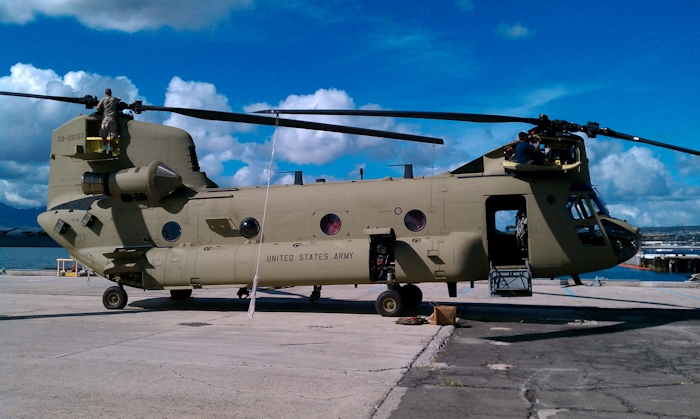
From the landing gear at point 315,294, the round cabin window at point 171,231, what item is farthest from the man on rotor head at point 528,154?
the round cabin window at point 171,231

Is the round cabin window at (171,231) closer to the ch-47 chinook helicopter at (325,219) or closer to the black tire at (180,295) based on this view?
the ch-47 chinook helicopter at (325,219)

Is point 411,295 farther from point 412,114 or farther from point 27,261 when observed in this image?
point 27,261

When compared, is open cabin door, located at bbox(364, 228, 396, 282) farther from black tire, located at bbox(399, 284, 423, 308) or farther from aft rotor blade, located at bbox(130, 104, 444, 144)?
aft rotor blade, located at bbox(130, 104, 444, 144)

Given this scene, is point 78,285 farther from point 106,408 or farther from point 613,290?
point 613,290

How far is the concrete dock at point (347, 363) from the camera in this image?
584cm

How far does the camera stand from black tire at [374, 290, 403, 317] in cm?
1312

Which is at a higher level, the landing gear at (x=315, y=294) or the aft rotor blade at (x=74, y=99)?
the aft rotor blade at (x=74, y=99)

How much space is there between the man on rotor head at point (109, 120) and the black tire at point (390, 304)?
8.87 meters

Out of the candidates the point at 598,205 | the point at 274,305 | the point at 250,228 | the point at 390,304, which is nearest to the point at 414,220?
the point at 390,304

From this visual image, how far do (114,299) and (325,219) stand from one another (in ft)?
22.5

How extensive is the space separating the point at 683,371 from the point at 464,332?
418 centimetres

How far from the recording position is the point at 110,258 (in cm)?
1542

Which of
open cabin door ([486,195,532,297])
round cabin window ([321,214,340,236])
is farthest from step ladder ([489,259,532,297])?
round cabin window ([321,214,340,236])

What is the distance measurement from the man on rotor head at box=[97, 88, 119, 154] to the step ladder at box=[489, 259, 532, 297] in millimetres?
11071
